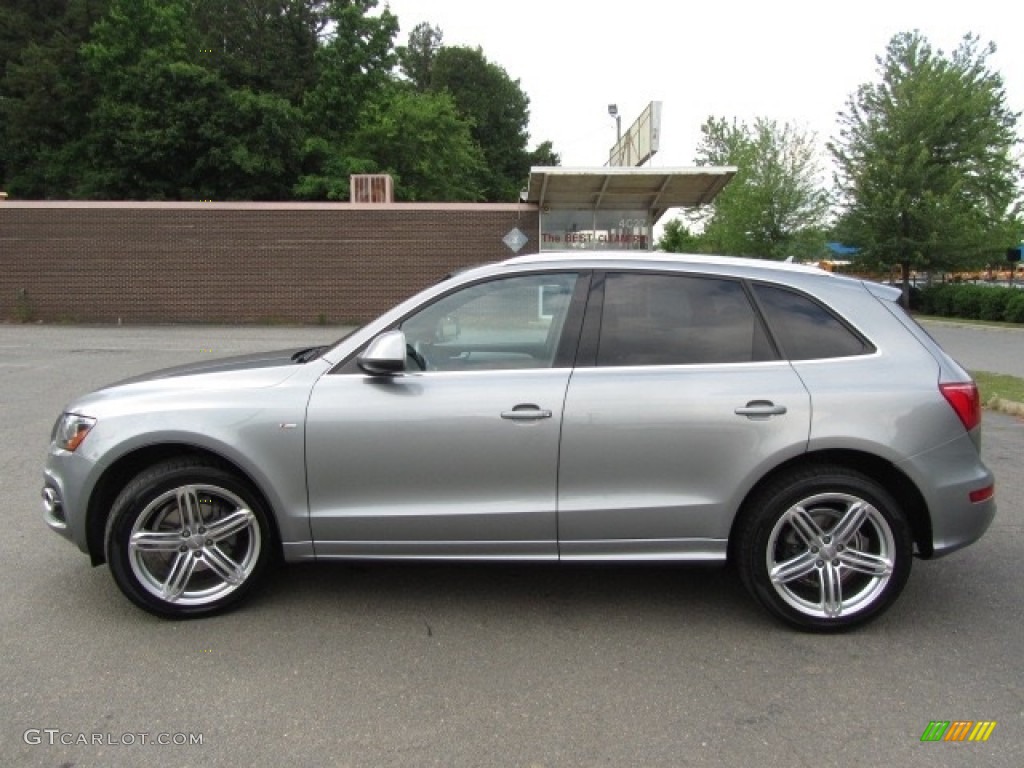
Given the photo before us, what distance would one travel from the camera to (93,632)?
3498 millimetres

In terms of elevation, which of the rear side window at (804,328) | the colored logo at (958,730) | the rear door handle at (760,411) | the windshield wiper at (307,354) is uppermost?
the rear side window at (804,328)

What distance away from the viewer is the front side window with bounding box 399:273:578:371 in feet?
12.0

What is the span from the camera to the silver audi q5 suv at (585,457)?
3.42 m

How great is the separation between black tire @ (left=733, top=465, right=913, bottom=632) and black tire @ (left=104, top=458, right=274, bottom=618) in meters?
2.31

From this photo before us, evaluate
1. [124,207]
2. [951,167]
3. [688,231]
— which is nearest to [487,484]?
[124,207]

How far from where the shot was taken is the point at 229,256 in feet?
75.3

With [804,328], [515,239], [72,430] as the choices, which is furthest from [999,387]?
[515,239]

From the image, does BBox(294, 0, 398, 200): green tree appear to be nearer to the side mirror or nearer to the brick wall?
the brick wall

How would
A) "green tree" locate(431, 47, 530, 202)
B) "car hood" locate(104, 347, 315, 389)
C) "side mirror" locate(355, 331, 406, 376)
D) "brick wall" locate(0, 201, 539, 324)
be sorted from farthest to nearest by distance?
"green tree" locate(431, 47, 530, 202) → "brick wall" locate(0, 201, 539, 324) → "car hood" locate(104, 347, 315, 389) → "side mirror" locate(355, 331, 406, 376)

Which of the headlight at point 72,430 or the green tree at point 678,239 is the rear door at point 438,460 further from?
the green tree at point 678,239

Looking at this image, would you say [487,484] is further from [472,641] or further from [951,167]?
[951,167]

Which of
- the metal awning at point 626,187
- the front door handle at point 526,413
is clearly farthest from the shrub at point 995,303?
the front door handle at point 526,413

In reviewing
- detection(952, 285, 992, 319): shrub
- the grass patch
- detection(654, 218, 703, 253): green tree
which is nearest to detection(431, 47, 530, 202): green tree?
detection(654, 218, 703, 253): green tree

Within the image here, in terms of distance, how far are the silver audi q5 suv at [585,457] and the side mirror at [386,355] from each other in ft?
0.04
